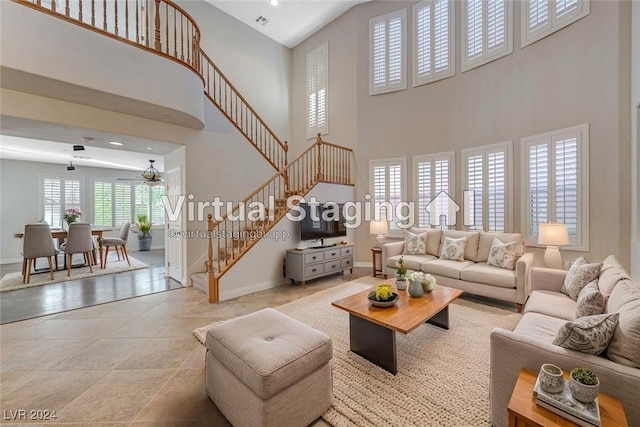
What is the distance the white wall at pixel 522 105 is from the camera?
10.9 feet

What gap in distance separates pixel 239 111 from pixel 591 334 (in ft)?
21.5

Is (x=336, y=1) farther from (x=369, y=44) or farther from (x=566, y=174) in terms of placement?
(x=566, y=174)

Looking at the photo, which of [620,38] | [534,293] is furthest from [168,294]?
[620,38]

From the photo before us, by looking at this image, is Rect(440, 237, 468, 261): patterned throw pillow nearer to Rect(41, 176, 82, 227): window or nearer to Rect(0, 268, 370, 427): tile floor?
Rect(0, 268, 370, 427): tile floor

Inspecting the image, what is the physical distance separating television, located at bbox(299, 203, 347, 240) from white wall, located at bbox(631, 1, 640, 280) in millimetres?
4141

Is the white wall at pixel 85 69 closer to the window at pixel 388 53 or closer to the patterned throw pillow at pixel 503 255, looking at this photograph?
the window at pixel 388 53

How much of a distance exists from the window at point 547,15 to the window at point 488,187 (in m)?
1.64

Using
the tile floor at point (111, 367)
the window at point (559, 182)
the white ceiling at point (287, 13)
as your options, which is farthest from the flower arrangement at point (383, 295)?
the white ceiling at point (287, 13)

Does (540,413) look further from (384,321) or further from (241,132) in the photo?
(241,132)

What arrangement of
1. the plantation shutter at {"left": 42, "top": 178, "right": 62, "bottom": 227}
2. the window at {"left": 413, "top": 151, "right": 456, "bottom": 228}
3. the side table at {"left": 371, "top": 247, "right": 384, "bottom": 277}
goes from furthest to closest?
the plantation shutter at {"left": 42, "top": 178, "right": 62, "bottom": 227} < the side table at {"left": 371, "top": 247, "right": 384, "bottom": 277} < the window at {"left": 413, "top": 151, "right": 456, "bottom": 228}

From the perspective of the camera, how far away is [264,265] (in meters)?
4.55

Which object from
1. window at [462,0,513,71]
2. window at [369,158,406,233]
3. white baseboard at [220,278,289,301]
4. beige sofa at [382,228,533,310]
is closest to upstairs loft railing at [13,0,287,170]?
window at [369,158,406,233]

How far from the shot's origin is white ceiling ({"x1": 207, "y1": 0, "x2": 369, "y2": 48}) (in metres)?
5.85

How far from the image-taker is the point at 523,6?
416cm
